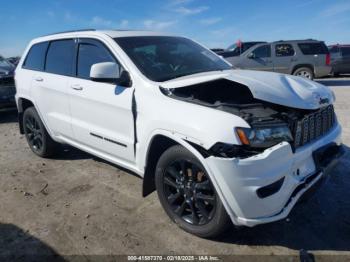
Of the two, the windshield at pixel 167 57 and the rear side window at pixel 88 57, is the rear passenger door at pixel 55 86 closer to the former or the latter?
the rear side window at pixel 88 57

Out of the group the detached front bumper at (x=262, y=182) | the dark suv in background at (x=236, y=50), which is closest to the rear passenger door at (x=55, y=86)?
the detached front bumper at (x=262, y=182)

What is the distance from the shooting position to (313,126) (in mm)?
3012

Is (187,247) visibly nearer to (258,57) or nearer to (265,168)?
(265,168)

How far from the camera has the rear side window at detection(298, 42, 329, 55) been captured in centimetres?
1313

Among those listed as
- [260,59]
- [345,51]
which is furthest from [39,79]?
[345,51]

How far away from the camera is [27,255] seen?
2.93 m

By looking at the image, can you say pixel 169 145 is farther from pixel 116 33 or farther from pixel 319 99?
pixel 116 33

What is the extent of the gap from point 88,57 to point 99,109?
2.49ft

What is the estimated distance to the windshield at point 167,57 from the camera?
3.54 m

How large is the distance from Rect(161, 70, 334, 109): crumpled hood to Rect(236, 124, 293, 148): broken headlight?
0.82ft

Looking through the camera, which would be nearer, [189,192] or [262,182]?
[262,182]

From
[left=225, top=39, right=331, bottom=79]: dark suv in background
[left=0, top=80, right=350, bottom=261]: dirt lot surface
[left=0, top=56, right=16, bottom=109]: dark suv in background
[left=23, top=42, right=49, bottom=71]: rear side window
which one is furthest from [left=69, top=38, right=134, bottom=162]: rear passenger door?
[left=225, top=39, right=331, bottom=79]: dark suv in background

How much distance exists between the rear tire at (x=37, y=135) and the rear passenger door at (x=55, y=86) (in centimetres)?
26

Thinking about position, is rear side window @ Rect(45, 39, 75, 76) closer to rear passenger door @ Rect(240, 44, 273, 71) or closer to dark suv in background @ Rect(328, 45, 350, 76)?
rear passenger door @ Rect(240, 44, 273, 71)
